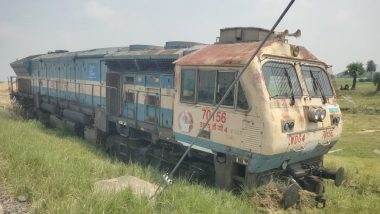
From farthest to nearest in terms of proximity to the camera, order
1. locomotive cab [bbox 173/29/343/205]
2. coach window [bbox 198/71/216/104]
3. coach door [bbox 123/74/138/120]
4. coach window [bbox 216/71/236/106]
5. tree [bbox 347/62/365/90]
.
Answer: tree [bbox 347/62/365/90] < coach door [bbox 123/74/138/120] < coach window [bbox 198/71/216/104] < coach window [bbox 216/71/236/106] < locomotive cab [bbox 173/29/343/205]

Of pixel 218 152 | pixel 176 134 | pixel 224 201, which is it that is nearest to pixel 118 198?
pixel 224 201

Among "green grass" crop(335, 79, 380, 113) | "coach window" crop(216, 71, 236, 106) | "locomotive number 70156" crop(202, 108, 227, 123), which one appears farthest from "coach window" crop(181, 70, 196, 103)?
"green grass" crop(335, 79, 380, 113)

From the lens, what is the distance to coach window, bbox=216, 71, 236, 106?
7175 mm

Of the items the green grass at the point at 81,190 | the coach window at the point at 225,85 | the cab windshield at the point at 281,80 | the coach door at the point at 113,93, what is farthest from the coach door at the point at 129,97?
the cab windshield at the point at 281,80

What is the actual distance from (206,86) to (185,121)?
1.02 meters

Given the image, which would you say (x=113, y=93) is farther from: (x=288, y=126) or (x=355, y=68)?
(x=355, y=68)

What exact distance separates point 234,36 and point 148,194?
417 cm

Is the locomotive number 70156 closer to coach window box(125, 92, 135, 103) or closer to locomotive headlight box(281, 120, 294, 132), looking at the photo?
locomotive headlight box(281, 120, 294, 132)

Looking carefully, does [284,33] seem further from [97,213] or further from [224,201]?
[97,213]

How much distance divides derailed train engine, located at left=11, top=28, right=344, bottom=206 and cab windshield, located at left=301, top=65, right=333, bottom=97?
24 mm

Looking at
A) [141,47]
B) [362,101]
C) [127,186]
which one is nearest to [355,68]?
[362,101]

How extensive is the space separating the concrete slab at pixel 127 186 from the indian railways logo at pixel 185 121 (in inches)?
70.7

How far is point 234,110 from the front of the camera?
7117mm

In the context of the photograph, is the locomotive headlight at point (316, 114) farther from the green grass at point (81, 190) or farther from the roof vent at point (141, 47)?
the roof vent at point (141, 47)
